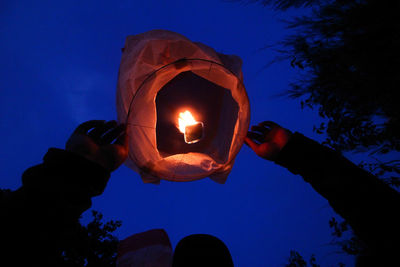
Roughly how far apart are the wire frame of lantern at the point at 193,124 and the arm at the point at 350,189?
40 cm

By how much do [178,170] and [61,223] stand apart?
2.21 feet

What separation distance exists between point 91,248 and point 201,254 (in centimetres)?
530

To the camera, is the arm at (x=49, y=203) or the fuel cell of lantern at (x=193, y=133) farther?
the fuel cell of lantern at (x=193, y=133)

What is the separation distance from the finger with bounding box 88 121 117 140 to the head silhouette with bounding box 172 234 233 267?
806 millimetres

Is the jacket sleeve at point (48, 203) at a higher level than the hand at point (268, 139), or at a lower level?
lower

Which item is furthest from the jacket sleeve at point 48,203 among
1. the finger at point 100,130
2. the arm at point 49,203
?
the finger at point 100,130

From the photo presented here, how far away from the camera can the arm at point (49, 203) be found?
678 mm

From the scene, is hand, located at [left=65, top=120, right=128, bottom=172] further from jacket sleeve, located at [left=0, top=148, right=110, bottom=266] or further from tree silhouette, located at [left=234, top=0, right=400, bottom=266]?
tree silhouette, located at [left=234, top=0, right=400, bottom=266]

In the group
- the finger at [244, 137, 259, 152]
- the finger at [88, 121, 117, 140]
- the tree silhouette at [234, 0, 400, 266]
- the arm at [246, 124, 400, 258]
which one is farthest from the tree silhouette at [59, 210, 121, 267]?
the tree silhouette at [234, 0, 400, 266]

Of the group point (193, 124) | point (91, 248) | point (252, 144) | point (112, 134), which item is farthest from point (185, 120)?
point (91, 248)

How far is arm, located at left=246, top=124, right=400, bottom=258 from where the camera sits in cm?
87

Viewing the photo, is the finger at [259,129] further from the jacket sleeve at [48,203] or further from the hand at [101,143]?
the jacket sleeve at [48,203]

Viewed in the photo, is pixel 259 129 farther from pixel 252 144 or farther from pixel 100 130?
pixel 100 130

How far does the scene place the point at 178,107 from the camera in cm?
148
